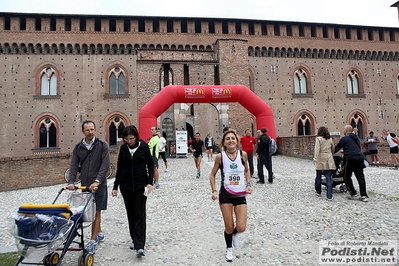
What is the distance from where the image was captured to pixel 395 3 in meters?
30.2

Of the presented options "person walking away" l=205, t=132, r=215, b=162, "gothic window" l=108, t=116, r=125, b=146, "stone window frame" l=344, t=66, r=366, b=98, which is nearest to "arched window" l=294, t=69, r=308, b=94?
"stone window frame" l=344, t=66, r=366, b=98

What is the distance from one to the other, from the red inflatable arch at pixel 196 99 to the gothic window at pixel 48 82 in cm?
1301

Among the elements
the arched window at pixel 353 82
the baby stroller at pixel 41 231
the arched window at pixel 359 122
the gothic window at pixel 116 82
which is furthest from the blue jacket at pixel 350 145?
the arched window at pixel 353 82

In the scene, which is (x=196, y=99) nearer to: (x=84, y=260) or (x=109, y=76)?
(x=109, y=76)

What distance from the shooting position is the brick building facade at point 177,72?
21.5 metres

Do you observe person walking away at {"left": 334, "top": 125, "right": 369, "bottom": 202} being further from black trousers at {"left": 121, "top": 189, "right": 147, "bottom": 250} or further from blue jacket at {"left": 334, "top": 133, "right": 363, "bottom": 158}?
black trousers at {"left": 121, "top": 189, "right": 147, "bottom": 250}

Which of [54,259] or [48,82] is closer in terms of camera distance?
[54,259]

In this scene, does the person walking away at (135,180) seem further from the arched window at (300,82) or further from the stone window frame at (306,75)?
the arched window at (300,82)

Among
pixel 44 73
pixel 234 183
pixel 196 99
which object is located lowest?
pixel 234 183

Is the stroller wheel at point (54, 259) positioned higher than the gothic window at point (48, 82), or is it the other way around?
the gothic window at point (48, 82)

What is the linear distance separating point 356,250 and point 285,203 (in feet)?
8.45

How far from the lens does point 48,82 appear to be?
22.8 meters

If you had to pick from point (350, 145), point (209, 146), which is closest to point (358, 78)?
point (209, 146)

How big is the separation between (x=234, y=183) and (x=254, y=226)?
171cm
